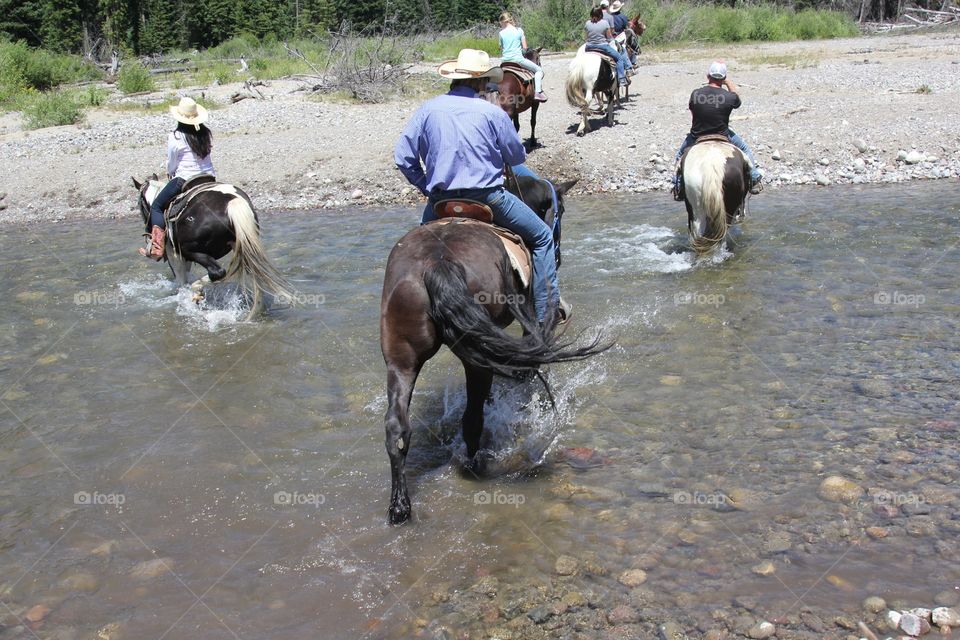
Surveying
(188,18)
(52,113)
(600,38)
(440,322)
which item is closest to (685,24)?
(600,38)

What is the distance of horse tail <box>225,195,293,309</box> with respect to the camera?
7.59m

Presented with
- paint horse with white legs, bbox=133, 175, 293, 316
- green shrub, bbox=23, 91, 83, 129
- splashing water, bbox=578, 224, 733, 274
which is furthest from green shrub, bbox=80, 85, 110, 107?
splashing water, bbox=578, 224, 733, 274

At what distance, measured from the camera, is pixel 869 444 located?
477cm

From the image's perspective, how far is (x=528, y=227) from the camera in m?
5.03

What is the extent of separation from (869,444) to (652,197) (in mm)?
7373

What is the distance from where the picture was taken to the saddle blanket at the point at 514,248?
4.75 meters

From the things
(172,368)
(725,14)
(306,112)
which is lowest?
(172,368)

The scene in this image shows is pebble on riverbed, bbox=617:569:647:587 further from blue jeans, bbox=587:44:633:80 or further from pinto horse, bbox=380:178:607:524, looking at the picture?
blue jeans, bbox=587:44:633:80

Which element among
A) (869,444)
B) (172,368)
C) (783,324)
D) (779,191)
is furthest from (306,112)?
(869,444)

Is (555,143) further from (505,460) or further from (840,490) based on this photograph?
(840,490)

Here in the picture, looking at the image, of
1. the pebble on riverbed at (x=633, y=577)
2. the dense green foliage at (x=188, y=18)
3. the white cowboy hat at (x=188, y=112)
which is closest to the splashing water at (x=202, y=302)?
the white cowboy hat at (x=188, y=112)

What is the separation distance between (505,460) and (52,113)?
1725 cm

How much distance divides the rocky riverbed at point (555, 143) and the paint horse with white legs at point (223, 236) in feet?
15.3

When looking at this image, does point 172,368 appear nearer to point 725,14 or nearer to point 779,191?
point 779,191
